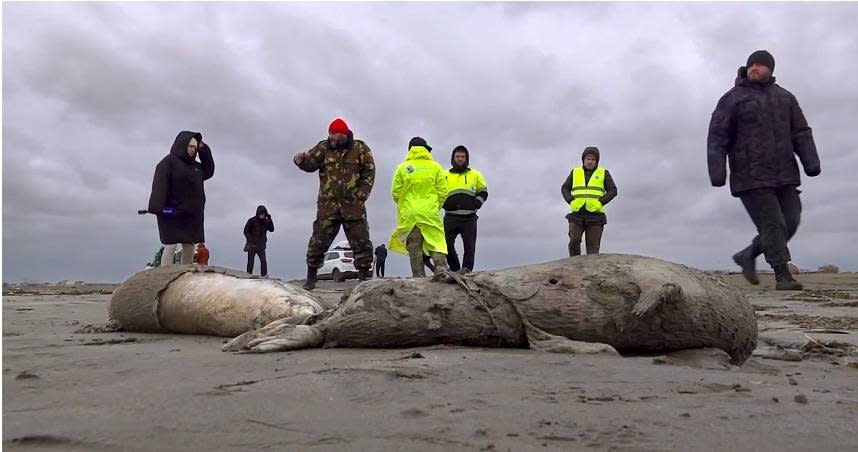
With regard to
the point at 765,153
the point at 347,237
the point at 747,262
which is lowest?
the point at 747,262

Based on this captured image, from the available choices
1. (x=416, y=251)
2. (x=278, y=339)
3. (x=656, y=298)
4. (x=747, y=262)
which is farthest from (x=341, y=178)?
(x=656, y=298)

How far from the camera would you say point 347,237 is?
7836mm

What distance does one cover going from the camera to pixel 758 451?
167 centimetres

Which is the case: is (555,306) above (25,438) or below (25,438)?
above

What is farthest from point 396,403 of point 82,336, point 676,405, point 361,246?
point 361,246

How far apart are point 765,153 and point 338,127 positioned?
463 cm

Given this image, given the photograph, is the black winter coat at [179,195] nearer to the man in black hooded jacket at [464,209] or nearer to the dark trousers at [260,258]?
the man in black hooded jacket at [464,209]

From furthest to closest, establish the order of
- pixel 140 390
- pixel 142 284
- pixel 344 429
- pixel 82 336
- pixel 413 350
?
1. pixel 142 284
2. pixel 82 336
3. pixel 413 350
4. pixel 140 390
5. pixel 344 429

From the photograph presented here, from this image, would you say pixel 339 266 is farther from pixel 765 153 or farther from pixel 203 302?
pixel 203 302

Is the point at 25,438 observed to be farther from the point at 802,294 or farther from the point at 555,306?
the point at 802,294

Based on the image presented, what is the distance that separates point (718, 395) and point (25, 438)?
1.95 metres

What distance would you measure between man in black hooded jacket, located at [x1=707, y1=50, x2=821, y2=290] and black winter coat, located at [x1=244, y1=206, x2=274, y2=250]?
1137 cm

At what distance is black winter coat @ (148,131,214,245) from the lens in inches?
289

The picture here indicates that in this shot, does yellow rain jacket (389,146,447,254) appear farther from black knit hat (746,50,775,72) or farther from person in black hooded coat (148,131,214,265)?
black knit hat (746,50,775,72)
